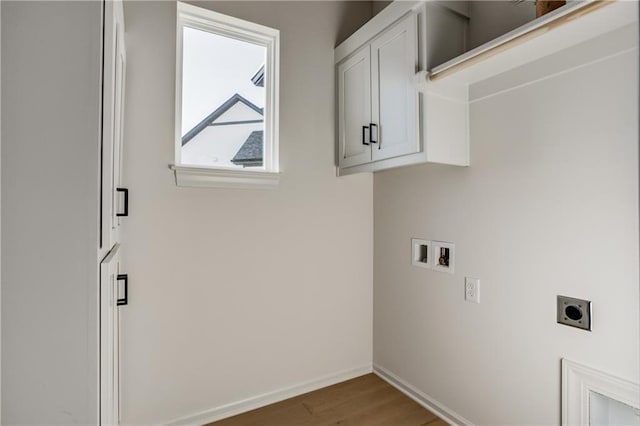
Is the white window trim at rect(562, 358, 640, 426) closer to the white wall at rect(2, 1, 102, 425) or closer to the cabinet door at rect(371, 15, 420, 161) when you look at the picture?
the cabinet door at rect(371, 15, 420, 161)

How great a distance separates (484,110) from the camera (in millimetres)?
1655

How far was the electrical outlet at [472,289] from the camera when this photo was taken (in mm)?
1695

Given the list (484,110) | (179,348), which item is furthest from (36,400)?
(484,110)

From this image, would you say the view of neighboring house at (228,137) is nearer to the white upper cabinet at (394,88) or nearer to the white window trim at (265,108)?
the white window trim at (265,108)

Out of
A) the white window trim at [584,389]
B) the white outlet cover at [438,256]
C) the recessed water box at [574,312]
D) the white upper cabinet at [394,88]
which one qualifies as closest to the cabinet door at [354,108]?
the white upper cabinet at [394,88]

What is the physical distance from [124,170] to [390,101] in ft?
4.85

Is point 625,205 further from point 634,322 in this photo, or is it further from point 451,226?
point 451,226

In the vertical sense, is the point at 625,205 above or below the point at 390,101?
below

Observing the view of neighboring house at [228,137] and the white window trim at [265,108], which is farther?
the view of neighboring house at [228,137]

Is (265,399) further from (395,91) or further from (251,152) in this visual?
(395,91)

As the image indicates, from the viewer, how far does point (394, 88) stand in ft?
5.85

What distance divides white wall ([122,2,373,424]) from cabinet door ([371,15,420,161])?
0.46 metres

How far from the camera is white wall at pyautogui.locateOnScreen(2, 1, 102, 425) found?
2.30 feet

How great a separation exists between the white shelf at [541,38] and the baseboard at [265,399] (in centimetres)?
199
